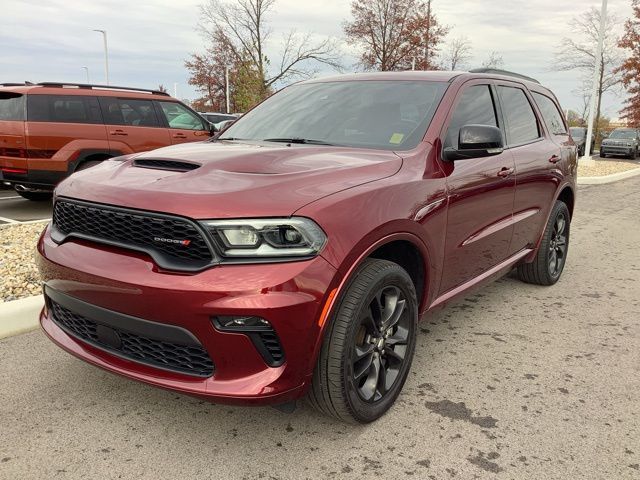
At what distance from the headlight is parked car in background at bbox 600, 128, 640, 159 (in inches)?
1168

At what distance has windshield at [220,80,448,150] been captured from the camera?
3182 millimetres

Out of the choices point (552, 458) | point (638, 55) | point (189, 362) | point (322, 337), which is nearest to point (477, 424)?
point (552, 458)

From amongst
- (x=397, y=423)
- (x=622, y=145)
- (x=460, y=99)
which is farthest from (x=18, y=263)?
(x=622, y=145)

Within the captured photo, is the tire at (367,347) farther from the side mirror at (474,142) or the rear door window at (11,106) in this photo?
the rear door window at (11,106)

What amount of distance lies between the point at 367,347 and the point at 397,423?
45 cm

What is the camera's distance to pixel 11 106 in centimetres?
795

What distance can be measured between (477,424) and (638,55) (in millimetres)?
33816

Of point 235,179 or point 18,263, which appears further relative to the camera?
point 18,263

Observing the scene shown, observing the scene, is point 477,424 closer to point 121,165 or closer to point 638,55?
point 121,165

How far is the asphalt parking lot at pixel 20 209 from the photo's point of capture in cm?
797

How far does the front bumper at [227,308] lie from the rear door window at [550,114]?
3.42 meters

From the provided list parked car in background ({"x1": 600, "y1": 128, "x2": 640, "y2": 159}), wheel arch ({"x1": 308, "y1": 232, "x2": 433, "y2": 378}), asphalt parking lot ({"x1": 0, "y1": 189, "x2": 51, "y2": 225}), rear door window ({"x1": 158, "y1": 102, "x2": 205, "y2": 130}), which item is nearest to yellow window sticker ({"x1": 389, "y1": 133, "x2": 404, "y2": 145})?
wheel arch ({"x1": 308, "y1": 232, "x2": 433, "y2": 378})

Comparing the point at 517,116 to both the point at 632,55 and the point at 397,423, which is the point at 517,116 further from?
the point at 632,55

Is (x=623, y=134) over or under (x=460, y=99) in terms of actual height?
over
